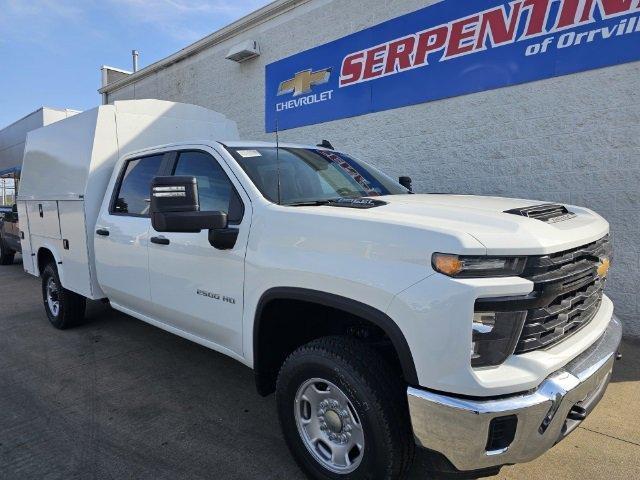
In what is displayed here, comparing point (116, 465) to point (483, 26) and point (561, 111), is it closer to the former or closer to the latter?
point (561, 111)

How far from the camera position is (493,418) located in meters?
1.81

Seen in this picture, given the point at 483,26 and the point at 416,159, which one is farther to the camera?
the point at 416,159

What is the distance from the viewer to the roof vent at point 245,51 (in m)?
8.70

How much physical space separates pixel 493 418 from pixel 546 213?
1.19 meters

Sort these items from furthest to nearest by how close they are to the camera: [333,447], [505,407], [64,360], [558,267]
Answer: [64,360] → [333,447] → [558,267] → [505,407]

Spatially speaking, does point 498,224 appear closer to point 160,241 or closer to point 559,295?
point 559,295

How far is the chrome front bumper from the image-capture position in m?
1.83

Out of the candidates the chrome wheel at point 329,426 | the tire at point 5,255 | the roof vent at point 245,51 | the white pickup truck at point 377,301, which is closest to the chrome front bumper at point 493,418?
the white pickup truck at point 377,301

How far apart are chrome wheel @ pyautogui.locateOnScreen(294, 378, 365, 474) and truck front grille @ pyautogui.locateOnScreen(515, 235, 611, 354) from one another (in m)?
0.88

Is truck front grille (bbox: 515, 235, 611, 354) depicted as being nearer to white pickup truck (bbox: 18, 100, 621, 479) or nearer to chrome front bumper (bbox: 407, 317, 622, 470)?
white pickup truck (bbox: 18, 100, 621, 479)

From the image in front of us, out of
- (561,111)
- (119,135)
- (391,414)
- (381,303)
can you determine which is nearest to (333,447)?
(391,414)

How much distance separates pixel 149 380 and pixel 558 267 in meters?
3.25

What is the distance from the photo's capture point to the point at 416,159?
21.2 ft

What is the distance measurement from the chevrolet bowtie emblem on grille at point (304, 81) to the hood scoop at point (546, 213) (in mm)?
5588
